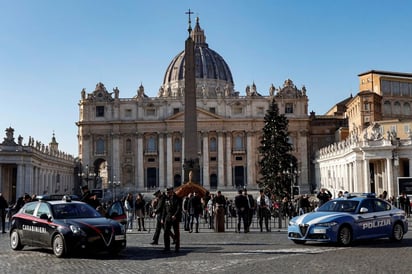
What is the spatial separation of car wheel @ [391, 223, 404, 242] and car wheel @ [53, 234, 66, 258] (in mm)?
9251

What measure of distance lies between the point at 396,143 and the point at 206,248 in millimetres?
31765

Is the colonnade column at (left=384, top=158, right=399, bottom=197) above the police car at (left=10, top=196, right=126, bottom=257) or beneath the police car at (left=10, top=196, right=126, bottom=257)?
above

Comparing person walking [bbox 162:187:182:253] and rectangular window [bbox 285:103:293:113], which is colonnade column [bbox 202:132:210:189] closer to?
rectangular window [bbox 285:103:293:113]

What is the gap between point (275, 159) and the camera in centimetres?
4894

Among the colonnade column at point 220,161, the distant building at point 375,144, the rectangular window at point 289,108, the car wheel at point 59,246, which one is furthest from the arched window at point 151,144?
the car wheel at point 59,246

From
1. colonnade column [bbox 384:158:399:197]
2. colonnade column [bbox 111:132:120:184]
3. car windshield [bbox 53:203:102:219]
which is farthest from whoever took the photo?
colonnade column [bbox 111:132:120:184]

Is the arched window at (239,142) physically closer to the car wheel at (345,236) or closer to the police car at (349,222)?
the police car at (349,222)

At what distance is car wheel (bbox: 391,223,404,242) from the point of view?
15930mm

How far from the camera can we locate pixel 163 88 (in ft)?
356

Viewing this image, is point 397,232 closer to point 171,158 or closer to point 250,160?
point 250,160

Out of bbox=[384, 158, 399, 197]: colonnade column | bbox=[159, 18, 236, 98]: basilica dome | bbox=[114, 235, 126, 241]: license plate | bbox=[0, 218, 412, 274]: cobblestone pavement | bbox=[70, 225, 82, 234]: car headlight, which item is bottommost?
bbox=[0, 218, 412, 274]: cobblestone pavement

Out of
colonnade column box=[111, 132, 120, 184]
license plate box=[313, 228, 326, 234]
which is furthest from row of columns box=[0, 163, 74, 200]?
license plate box=[313, 228, 326, 234]

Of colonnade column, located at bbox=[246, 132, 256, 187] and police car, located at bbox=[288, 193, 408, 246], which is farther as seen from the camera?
colonnade column, located at bbox=[246, 132, 256, 187]

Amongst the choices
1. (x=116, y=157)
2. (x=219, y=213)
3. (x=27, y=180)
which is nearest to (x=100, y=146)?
(x=116, y=157)
